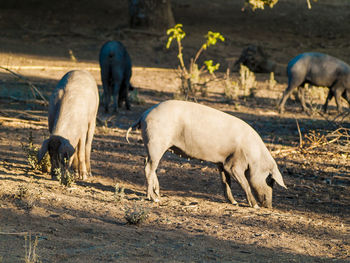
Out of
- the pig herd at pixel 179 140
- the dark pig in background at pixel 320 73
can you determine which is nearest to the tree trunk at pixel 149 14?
the dark pig in background at pixel 320 73

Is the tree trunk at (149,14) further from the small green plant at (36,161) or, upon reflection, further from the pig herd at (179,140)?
the small green plant at (36,161)

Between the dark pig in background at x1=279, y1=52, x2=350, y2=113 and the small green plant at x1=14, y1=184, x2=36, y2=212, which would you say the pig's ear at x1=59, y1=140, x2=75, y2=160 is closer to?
the small green plant at x1=14, y1=184, x2=36, y2=212

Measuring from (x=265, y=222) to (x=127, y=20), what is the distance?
1907 cm

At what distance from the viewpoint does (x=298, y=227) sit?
6023mm

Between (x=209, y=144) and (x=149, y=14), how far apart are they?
15.9 meters

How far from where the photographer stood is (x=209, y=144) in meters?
6.68

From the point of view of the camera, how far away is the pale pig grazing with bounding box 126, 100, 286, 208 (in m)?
6.50

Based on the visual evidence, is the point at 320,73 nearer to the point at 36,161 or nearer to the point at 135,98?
the point at 135,98

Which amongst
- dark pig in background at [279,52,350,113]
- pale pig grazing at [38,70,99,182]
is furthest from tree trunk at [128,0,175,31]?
pale pig grazing at [38,70,99,182]

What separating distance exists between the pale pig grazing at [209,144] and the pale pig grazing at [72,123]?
2.92 feet

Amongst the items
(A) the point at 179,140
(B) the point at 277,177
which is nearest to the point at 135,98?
(A) the point at 179,140

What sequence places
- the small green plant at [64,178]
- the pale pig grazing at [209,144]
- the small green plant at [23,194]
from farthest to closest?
the small green plant at [64,178], the pale pig grazing at [209,144], the small green plant at [23,194]

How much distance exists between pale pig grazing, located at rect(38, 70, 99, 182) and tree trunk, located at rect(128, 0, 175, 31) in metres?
14.1

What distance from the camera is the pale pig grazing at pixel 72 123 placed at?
22.4 feet
